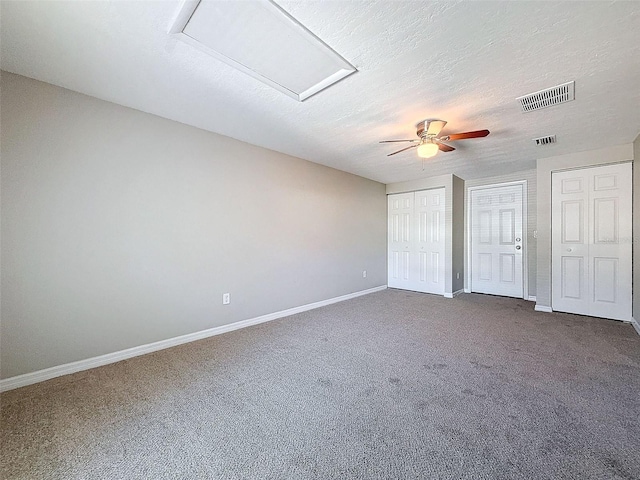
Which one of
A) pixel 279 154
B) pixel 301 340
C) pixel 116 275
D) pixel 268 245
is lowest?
pixel 301 340

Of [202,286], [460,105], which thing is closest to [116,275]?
[202,286]

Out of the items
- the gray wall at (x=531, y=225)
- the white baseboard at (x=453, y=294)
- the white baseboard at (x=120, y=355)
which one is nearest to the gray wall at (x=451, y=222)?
the white baseboard at (x=453, y=294)

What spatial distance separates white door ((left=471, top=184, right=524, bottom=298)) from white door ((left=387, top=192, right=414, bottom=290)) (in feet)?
4.04

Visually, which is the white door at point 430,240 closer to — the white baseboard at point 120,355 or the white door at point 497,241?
the white door at point 497,241

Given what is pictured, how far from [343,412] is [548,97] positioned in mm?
3047

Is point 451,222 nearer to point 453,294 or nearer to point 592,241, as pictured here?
point 453,294

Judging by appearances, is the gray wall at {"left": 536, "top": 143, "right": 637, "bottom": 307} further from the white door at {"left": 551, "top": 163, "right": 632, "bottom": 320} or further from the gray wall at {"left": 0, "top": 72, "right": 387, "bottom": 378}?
the gray wall at {"left": 0, "top": 72, "right": 387, "bottom": 378}

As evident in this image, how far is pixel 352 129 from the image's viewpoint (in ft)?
9.45

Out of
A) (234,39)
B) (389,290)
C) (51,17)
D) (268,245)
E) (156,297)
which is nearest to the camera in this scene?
(51,17)

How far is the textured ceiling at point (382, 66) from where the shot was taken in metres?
1.43

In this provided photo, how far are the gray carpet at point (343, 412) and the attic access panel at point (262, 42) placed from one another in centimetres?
238

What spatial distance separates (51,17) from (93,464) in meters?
2.47

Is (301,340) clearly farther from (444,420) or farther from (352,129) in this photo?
(352,129)

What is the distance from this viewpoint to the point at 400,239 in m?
5.57
